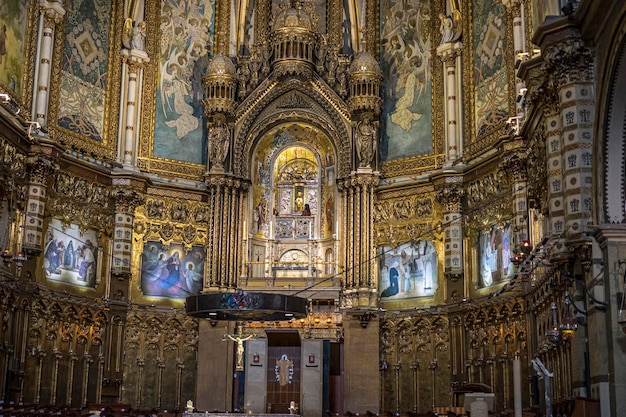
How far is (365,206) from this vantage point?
3856 centimetres

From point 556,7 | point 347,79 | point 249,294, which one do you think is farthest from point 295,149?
point 556,7

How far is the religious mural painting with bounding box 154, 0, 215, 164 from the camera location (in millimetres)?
40344

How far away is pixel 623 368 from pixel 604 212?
399 centimetres

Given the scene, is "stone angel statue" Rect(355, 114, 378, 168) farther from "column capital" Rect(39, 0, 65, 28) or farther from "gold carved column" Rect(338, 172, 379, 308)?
"column capital" Rect(39, 0, 65, 28)

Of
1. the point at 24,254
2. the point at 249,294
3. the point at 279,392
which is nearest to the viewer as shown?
the point at 249,294

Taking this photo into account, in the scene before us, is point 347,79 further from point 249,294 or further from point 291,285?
point 249,294

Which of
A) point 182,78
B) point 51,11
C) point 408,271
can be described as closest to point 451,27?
point 408,271

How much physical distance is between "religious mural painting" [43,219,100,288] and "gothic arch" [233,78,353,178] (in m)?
7.51

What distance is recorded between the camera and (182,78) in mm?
41219

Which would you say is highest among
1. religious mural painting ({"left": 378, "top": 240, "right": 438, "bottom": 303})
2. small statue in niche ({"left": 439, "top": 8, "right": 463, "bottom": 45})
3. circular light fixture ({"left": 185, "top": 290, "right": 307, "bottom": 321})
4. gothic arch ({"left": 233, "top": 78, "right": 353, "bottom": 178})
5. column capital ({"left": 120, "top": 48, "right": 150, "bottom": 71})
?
small statue in niche ({"left": 439, "top": 8, "right": 463, "bottom": 45})

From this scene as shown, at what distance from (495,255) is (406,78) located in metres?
10.7

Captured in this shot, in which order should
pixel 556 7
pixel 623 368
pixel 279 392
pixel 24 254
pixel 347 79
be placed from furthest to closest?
1. pixel 347 79
2. pixel 279 392
3. pixel 24 254
4. pixel 556 7
5. pixel 623 368

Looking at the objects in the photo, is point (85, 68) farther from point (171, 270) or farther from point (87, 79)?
point (171, 270)

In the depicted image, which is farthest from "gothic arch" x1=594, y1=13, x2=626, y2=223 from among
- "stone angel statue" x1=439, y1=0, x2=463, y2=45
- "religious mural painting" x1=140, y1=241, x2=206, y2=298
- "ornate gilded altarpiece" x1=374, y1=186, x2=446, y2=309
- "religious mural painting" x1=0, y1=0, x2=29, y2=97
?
"religious mural painting" x1=140, y1=241, x2=206, y2=298
